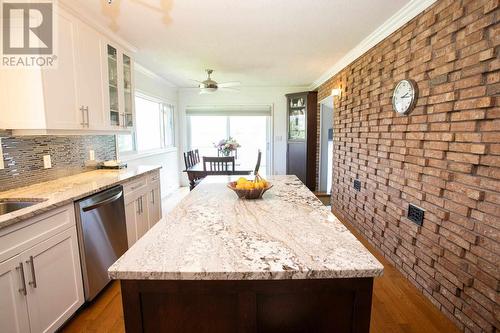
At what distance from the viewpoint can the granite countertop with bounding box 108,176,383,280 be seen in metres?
0.85

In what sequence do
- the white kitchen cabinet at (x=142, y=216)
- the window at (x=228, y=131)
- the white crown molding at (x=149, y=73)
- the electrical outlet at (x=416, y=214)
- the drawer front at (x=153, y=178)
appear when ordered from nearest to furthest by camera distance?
1. the electrical outlet at (x=416, y=214)
2. the white kitchen cabinet at (x=142, y=216)
3. the drawer front at (x=153, y=178)
4. the white crown molding at (x=149, y=73)
5. the window at (x=228, y=131)

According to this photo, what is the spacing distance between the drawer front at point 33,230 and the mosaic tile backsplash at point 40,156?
600 millimetres

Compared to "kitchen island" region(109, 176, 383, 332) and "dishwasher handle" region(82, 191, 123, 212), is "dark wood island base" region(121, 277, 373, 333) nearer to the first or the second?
"kitchen island" region(109, 176, 383, 332)

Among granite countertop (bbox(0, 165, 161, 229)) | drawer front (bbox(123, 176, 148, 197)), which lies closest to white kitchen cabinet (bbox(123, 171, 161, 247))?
drawer front (bbox(123, 176, 148, 197))

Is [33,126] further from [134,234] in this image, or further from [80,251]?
A: [134,234]

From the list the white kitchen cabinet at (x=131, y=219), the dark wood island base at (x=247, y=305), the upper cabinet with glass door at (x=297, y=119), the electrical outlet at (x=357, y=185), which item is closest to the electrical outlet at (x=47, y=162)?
the white kitchen cabinet at (x=131, y=219)

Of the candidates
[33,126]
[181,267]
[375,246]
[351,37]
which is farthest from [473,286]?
[33,126]

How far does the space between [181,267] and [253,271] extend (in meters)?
0.25

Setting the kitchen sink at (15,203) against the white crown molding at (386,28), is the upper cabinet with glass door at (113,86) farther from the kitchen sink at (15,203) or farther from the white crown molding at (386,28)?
the white crown molding at (386,28)

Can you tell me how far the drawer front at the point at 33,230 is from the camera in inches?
50.8

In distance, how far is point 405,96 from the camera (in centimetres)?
223

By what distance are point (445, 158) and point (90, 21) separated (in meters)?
3.20

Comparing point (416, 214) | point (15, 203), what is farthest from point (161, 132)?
point (416, 214)

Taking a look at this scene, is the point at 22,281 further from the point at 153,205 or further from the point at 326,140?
the point at 326,140
